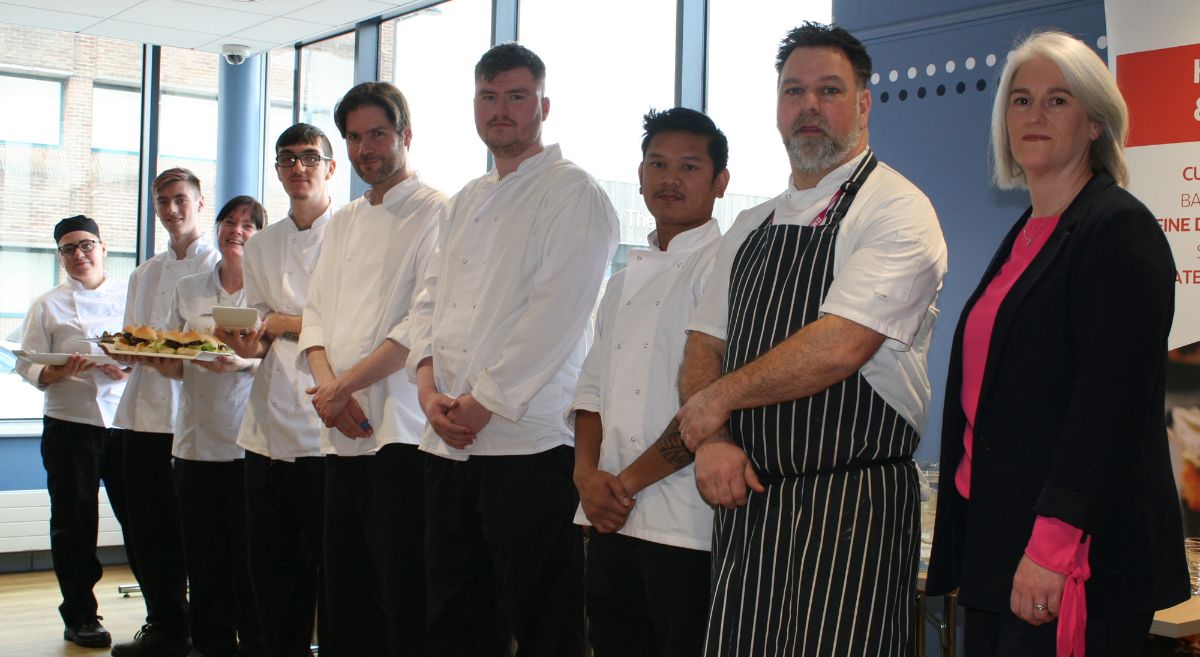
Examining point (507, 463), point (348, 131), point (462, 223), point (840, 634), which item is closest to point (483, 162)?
point (348, 131)

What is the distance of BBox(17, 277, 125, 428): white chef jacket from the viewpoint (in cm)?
453

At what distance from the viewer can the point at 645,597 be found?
2.10m

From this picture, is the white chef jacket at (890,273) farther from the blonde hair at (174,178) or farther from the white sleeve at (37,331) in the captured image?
the white sleeve at (37,331)

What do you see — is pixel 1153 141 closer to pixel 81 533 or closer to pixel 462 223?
pixel 462 223

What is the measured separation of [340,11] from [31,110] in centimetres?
228

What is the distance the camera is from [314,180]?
356 centimetres

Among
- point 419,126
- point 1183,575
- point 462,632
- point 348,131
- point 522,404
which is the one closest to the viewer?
point 1183,575

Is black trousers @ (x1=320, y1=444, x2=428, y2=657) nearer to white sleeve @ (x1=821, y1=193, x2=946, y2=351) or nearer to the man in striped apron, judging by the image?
the man in striped apron

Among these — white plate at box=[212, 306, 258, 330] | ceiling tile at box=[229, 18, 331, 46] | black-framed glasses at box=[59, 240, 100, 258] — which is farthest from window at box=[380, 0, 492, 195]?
white plate at box=[212, 306, 258, 330]

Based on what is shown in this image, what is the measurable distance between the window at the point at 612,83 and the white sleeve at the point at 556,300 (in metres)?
1.59

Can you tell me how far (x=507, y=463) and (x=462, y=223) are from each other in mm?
644

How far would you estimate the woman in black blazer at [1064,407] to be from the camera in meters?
1.45

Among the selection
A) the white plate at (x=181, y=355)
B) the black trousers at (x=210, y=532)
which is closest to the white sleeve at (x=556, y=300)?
the white plate at (x=181, y=355)

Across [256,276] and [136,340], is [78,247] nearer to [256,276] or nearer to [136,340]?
[136,340]
